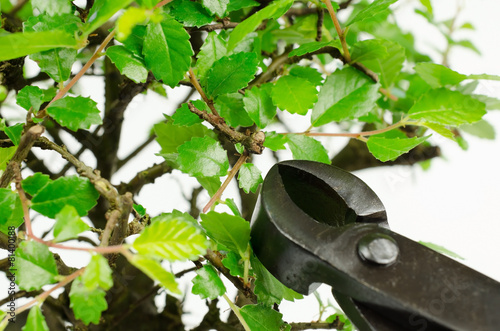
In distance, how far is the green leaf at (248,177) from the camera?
1.61 ft

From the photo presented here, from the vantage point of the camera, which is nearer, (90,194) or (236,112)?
(90,194)

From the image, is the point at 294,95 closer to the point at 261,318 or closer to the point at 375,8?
the point at 375,8

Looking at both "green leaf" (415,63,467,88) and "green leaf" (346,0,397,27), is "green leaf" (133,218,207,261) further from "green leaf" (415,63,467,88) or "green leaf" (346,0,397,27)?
"green leaf" (415,63,467,88)

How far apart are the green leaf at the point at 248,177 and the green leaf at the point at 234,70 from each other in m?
0.08

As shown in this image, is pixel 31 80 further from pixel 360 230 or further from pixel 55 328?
pixel 360 230

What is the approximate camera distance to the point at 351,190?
0.48 m

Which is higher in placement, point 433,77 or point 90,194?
point 90,194

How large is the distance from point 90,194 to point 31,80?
44 cm

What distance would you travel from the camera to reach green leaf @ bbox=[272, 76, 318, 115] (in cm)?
52

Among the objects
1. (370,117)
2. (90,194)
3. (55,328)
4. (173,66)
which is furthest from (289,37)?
(55,328)

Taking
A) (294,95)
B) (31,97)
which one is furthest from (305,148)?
(31,97)

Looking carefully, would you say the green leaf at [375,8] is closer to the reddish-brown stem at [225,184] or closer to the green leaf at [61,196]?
the reddish-brown stem at [225,184]

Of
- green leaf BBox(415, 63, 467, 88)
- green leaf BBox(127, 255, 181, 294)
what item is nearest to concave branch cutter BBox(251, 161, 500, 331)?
green leaf BBox(127, 255, 181, 294)

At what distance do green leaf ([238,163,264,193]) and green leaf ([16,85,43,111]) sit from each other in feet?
0.63
